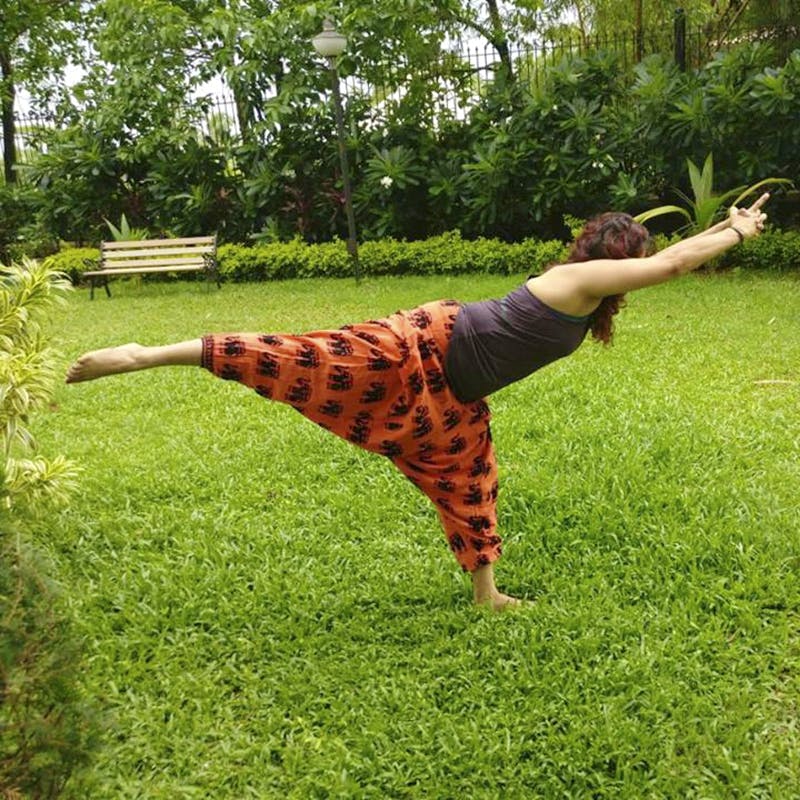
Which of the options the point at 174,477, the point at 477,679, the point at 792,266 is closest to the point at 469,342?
the point at 477,679

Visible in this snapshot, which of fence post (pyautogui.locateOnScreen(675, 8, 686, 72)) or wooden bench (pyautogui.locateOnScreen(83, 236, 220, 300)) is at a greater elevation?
fence post (pyautogui.locateOnScreen(675, 8, 686, 72))

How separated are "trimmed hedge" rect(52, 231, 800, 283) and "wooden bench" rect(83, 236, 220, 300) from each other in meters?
0.42

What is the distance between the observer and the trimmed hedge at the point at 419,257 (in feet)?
29.6

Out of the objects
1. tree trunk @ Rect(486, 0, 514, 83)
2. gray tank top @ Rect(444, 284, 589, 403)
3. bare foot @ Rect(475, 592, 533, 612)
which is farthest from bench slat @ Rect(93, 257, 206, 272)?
gray tank top @ Rect(444, 284, 589, 403)

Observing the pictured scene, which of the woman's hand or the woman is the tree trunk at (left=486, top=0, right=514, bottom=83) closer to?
the woman's hand

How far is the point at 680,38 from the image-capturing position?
10.5 metres

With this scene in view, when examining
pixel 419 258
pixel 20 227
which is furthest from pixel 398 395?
pixel 20 227

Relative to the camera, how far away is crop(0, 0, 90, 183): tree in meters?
13.8

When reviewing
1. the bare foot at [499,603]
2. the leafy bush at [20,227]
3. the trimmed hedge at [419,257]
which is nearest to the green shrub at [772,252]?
the trimmed hedge at [419,257]

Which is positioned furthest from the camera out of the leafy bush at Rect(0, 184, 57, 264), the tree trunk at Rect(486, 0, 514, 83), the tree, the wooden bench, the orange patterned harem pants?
the tree

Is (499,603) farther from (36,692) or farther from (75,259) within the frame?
(75,259)

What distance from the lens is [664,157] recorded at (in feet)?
31.3

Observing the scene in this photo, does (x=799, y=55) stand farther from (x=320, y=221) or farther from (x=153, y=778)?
(x=153, y=778)

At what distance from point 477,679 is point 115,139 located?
11.8m
